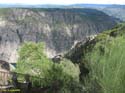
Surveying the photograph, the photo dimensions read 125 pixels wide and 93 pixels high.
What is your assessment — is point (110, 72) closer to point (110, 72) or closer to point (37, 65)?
point (110, 72)

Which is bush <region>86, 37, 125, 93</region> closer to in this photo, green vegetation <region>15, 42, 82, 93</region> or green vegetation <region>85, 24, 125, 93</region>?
green vegetation <region>85, 24, 125, 93</region>

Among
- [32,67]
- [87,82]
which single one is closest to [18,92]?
[87,82]

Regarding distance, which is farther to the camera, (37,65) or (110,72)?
(37,65)

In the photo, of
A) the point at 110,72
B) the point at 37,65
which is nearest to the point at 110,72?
the point at 110,72

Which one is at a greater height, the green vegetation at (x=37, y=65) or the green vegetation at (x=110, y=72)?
the green vegetation at (x=110, y=72)

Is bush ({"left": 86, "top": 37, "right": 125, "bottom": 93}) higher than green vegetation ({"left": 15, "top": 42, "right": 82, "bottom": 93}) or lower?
higher

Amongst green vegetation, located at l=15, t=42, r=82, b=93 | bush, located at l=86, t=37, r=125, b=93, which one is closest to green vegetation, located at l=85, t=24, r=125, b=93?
bush, located at l=86, t=37, r=125, b=93

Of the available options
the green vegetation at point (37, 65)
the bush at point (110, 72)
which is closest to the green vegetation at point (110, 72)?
the bush at point (110, 72)

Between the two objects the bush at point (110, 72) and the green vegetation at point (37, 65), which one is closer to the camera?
the bush at point (110, 72)

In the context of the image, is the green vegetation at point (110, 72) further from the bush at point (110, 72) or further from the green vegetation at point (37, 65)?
the green vegetation at point (37, 65)

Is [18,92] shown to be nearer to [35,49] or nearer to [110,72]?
[110,72]

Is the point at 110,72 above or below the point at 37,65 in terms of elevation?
above
